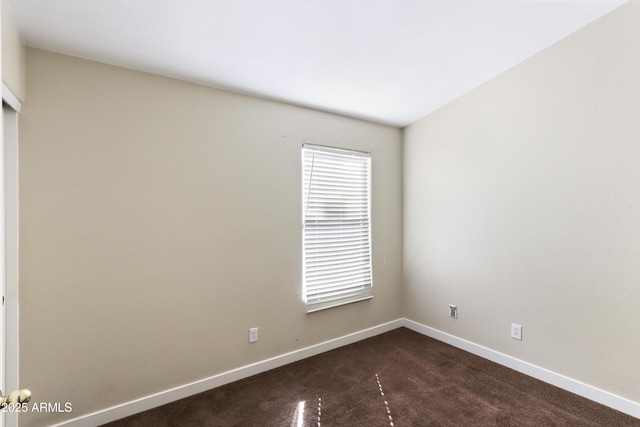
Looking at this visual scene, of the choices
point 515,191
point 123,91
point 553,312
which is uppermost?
point 123,91

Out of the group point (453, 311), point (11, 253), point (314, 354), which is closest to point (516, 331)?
A: point (453, 311)

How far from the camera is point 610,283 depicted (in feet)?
7.38

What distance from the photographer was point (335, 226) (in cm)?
321

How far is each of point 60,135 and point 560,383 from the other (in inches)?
155

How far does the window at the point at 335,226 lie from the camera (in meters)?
3.02

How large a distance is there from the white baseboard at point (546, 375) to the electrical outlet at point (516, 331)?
19 cm

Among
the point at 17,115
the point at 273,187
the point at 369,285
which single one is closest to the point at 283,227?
the point at 273,187

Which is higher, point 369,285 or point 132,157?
point 132,157

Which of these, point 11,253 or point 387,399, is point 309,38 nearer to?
point 11,253

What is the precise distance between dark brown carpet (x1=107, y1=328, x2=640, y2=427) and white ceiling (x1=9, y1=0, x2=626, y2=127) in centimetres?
238

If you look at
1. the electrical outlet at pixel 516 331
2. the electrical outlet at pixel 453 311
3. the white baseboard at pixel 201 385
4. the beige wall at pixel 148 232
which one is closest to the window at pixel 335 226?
the beige wall at pixel 148 232

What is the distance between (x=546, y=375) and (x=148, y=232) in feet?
10.6

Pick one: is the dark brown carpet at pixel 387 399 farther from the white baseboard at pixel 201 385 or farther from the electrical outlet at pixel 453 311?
the electrical outlet at pixel 453 311

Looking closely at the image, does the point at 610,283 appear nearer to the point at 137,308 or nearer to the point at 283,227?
the point at 283,227
